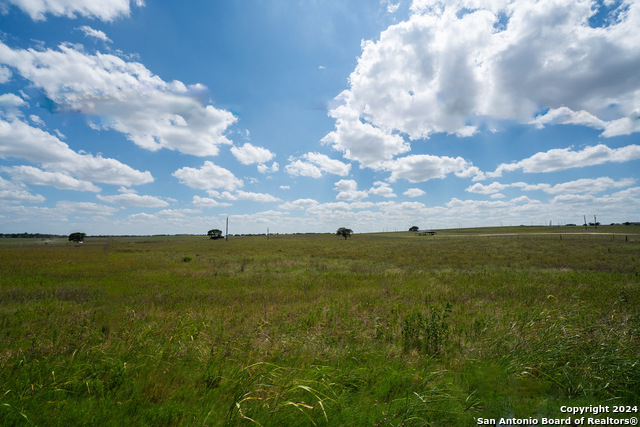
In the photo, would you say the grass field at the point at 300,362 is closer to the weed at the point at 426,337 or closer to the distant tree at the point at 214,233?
the weed at the point at 426,337

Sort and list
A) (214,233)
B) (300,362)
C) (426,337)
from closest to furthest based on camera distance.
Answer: (300,362) → (426,337) → (214,233)

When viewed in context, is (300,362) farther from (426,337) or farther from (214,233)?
(214,233)

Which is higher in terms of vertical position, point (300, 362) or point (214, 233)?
point (214, 233)

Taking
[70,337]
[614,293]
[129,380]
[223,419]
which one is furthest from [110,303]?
[614,293]

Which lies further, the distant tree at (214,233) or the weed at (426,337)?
the distant tree at (214,233)

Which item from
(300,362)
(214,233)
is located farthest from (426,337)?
(214,233)

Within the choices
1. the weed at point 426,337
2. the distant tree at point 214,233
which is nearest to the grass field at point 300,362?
the weed at point 426,337

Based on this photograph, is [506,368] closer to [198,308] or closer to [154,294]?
[198,308]

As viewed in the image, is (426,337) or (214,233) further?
(214,233)

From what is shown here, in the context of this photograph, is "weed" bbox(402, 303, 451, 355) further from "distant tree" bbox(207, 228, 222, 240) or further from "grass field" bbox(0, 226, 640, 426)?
"distant tree" bbox(207, 228, 222, 240)

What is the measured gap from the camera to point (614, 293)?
10953mm

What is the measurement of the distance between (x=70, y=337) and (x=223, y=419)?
5.08 m

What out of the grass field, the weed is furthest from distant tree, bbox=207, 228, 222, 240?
the weed

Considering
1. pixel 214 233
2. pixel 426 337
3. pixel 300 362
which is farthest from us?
pixel 214 233
